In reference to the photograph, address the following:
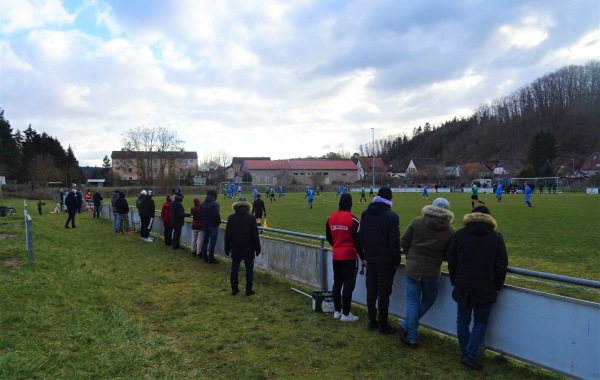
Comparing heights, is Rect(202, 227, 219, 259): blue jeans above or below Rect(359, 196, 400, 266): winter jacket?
below

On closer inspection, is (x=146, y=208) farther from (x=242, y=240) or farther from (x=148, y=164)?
(x=148, y=164)

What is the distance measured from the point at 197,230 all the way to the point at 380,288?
726 cm

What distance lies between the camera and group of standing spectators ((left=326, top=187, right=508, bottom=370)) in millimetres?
4477

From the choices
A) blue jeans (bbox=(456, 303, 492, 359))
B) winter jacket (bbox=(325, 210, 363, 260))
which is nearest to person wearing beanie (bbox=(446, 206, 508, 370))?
blue jeans (bbox=(456, 303, 492, 359))

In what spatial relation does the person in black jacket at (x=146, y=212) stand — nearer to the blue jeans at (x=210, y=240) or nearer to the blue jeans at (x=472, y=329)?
the blue jeans at (x=210, y=240)

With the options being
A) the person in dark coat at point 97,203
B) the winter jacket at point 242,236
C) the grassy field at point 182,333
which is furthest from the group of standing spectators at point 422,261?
the person in dark coat at point 97,203

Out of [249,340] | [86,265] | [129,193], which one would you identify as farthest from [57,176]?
[249,340]

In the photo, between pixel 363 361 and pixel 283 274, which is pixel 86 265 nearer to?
pixel 283 274

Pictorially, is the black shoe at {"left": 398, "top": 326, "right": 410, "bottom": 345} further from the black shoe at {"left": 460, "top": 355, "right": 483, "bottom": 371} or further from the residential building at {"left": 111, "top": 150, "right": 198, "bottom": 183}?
the residential building at {"left": 111, "top": 150, "right": 198, "bottom": 183}

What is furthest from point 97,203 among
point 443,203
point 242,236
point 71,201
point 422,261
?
point 443,203

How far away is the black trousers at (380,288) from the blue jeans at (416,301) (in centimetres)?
33

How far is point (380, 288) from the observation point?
5.64 meters

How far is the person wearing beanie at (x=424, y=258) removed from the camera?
4996mm

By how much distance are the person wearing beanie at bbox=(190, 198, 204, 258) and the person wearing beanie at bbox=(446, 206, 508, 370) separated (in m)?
8.12
